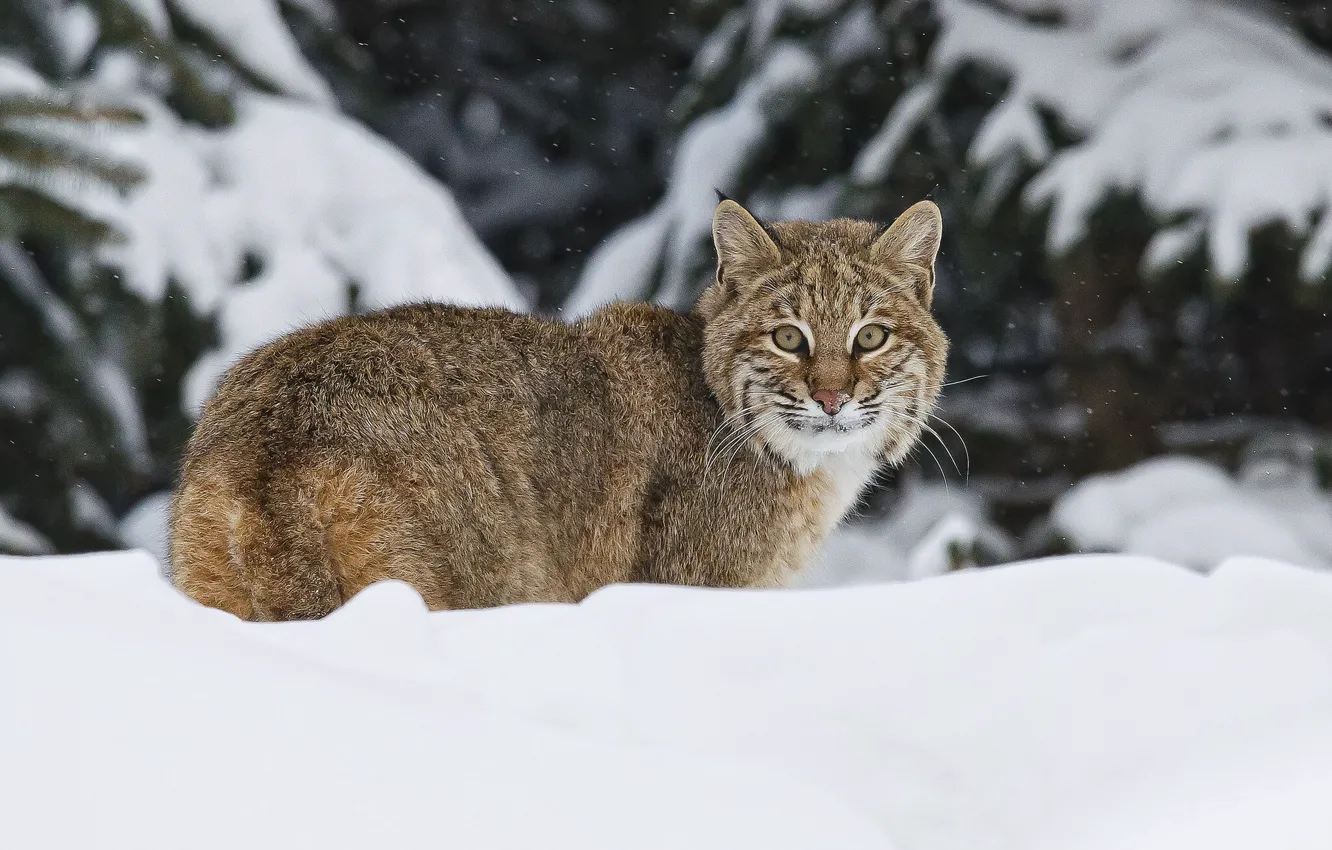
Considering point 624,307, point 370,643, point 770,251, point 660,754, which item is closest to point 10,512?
point 624,307

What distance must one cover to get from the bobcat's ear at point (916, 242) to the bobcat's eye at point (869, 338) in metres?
0.27

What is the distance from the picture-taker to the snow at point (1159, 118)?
247 inches

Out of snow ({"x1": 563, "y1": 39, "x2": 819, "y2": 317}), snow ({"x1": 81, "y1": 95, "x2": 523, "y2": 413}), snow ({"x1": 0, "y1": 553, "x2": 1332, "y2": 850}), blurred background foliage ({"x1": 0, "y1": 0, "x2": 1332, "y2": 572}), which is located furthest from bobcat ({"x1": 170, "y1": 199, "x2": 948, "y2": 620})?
snow ({"x1": 563, "y1": 39, "x2": 819, "y2": 317})

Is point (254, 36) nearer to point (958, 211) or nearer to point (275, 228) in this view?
point (275, 228)

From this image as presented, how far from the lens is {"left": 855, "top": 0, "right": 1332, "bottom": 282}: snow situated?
20.6 ft

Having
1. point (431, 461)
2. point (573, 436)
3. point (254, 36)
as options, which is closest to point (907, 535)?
point (254, 36)

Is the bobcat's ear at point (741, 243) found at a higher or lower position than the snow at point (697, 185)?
higher

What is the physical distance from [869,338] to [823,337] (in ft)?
0.43

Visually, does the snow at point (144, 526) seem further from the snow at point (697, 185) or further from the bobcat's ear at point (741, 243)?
the bobcat's ear at point (741, 243)

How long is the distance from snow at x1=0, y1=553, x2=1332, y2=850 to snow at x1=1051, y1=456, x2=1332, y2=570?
177 inches

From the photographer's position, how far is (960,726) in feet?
7.03

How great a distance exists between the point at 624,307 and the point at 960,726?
2.31 m

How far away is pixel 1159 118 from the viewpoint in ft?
22.3

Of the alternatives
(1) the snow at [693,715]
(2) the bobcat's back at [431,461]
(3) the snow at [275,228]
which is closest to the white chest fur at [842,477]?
(2) the bobcat's back at [431,461]
